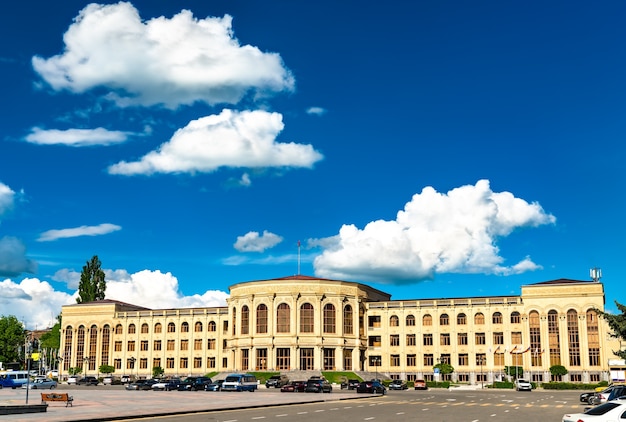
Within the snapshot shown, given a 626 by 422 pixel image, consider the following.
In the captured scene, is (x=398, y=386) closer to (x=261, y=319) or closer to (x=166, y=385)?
(x=166, y=385)

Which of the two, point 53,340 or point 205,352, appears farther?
point 53,340

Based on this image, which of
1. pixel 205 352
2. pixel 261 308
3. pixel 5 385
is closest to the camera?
pixel 5 385

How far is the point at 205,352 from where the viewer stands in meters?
125

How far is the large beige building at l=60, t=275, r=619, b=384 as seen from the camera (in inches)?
4122

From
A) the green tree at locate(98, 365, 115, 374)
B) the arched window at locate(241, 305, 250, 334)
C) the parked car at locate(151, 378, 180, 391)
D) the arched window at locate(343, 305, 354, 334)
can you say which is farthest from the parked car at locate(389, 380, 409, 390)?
the green tree at locate(98, 365, 115, 374)

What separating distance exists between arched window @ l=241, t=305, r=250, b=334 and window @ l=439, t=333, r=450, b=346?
3088 centimetres

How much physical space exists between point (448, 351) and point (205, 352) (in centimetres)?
4244

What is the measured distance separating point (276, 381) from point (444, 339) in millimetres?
32080

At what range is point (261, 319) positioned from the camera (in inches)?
4377

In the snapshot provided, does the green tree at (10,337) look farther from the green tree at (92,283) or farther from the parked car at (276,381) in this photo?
the parked car at (276,381)

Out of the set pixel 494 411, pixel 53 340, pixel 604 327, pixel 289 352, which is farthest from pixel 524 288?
pixel 53 340

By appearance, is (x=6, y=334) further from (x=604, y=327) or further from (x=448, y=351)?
(x=604, y=327)

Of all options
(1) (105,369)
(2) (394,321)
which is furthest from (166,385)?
(1) (105,369)

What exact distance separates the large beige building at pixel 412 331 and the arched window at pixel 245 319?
0.53 ft
